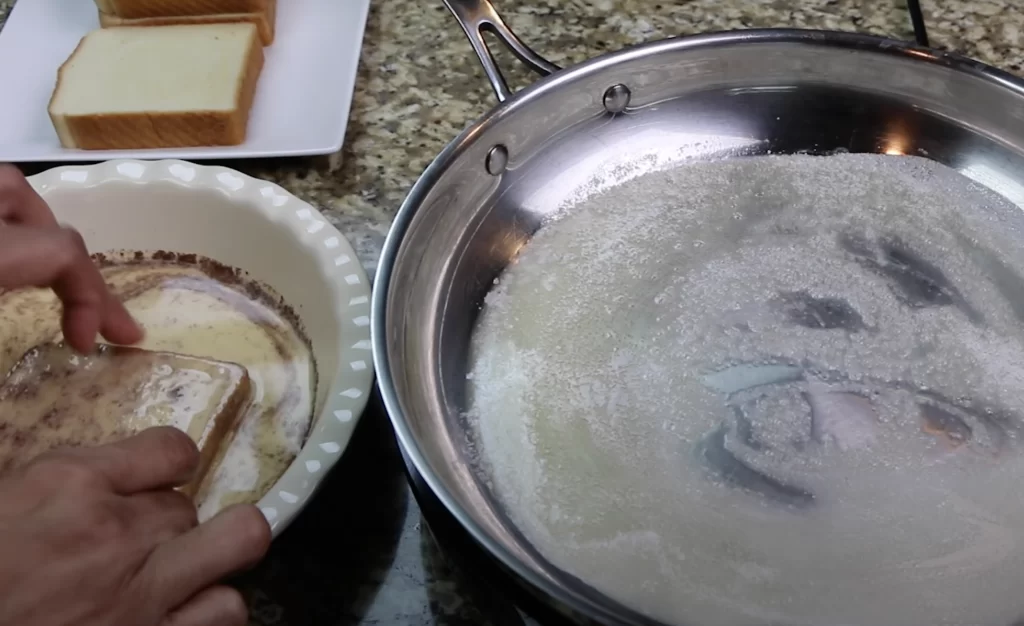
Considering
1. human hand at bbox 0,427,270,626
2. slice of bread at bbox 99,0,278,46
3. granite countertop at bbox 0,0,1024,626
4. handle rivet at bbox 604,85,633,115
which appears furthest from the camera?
slice of bread at bbox 99,0,278,46

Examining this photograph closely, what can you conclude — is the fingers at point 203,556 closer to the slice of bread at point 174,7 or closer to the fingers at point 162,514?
the fingers at point 162,514

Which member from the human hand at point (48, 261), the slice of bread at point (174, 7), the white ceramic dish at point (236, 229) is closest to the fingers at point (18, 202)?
the human hand at point (48, 261)

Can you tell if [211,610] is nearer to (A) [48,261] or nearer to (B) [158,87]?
(A) [48,261]

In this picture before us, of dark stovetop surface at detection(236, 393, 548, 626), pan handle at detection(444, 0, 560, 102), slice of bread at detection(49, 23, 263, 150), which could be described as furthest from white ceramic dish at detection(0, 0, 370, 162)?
dark stovetop surface at detection(236, 393, 548, 626)

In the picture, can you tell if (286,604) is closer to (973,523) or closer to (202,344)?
(202,344)

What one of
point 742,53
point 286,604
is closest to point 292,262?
point 286,604

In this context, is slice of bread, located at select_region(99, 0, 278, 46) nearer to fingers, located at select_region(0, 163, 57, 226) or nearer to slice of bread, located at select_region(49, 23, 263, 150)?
slice of bread, located at select_region(49, 23, 263, 150)
